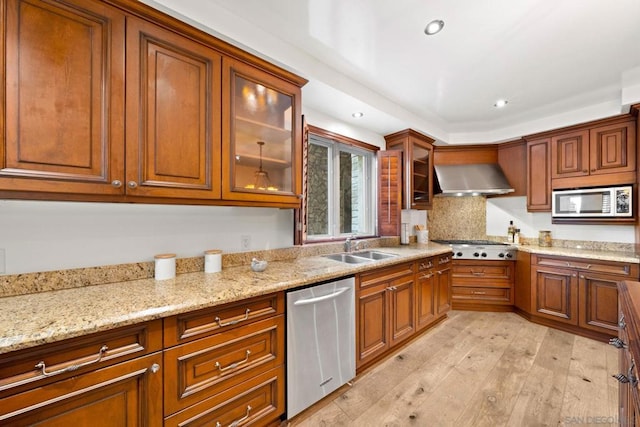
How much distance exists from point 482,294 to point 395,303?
1.88 meters

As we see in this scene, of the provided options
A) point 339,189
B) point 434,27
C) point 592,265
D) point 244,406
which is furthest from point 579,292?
point 244,406

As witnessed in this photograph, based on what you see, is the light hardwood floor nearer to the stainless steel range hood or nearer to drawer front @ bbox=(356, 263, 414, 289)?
drawer front @ bbox=(356, 263, 414, 289)

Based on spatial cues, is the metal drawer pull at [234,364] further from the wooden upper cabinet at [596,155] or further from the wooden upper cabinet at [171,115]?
the wooden upper cabinet at [596,155]

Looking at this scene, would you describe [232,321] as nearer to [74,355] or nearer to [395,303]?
[74,355]

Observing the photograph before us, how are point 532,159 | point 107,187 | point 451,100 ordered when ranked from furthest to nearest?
point 532,159
point 451,100
point 107,187

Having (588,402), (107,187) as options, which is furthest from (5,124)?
(588,402)

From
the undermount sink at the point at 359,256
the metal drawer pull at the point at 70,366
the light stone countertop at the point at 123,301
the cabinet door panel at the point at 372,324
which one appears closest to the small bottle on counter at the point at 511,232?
the undermount sink at the point at 359,256

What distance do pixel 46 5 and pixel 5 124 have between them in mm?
571

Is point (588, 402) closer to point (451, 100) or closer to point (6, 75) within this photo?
point (451, 100)

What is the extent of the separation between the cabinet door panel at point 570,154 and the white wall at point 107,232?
376 cm

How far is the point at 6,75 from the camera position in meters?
1.04

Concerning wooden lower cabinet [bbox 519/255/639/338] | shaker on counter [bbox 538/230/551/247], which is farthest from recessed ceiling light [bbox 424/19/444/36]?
Answer: shaker on counter [bbox 538/230/551/247]

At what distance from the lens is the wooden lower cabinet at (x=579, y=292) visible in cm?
258

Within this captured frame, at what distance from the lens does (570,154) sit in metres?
3.08
